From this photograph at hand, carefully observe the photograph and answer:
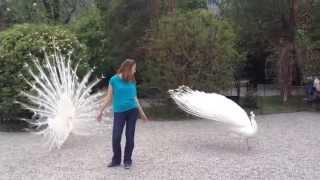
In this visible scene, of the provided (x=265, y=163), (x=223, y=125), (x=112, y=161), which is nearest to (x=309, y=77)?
(x=223, y=125)

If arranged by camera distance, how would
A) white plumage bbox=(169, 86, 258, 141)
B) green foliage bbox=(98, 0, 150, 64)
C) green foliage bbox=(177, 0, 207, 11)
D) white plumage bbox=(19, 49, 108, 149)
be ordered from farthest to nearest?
green foliage bbox=(177, 0, 207, 11)
green foliage bbox=(98, 0, 150, 64)
white plumage bbox=(19, 49, 108, 149)
white plumage bbox=(169, 86, 258, 141)

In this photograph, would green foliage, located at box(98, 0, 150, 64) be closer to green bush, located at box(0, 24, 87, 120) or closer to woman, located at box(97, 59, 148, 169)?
green bush, located at box(0, 24, 87, 120)

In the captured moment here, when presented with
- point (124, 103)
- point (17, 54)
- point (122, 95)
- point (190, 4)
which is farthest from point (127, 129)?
point (190, 4)

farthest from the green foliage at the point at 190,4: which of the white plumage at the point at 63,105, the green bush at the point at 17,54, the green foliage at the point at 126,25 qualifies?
the white plumage at the point at 63,105

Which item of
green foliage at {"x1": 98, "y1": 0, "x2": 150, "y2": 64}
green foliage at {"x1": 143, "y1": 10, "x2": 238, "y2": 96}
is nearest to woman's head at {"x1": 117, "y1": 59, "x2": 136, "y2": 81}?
green foliage at {"x1": 143, "y1": 10, "x2": 238, "y2": 96}

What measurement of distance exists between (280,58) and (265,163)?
8.56 m

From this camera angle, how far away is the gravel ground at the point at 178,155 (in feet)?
26.4

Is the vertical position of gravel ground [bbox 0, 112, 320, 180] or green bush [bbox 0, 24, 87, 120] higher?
green bush [bbox 0, 24, 87, 120]

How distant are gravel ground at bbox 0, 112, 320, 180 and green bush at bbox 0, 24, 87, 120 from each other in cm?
63

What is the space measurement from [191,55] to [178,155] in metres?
5.14

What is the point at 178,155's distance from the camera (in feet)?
30.4

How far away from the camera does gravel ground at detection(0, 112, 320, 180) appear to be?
26.4 feet

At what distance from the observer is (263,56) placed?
23109mm

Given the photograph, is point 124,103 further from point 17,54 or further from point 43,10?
point 43,10
